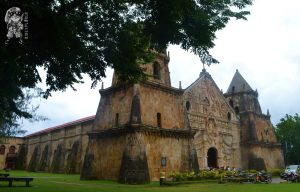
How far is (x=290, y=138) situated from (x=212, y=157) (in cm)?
3121

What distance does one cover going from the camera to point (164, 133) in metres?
23.5

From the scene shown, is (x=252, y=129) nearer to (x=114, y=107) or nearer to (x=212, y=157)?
(x=212, y=157)

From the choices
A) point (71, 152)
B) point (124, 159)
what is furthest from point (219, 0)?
point (71, 152)

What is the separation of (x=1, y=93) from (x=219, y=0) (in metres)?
6.87

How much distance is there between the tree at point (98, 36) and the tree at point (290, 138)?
5214cm

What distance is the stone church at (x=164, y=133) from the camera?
72.7 ft

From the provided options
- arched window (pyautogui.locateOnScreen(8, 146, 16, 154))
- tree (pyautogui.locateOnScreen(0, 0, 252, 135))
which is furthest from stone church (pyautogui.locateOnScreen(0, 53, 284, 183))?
arched window (pyautogui.locateOnScreen(8, 146, 16, 154))

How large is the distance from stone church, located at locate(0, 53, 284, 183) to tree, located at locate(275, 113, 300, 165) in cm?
1966

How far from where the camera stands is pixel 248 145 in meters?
35.2
